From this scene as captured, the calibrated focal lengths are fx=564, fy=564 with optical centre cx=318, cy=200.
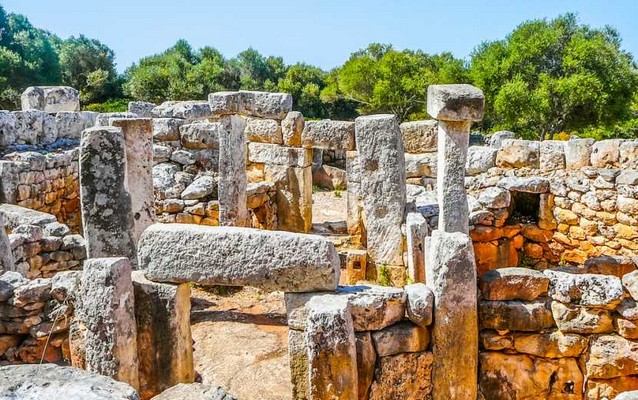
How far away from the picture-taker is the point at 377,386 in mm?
4402

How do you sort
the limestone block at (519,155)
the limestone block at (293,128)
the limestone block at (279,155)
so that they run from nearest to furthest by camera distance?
the limestone block at (519,155), the limestone block at (293,128), the limestone block at (279,155)

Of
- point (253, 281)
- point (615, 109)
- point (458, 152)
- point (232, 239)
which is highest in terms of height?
point (615, 109)

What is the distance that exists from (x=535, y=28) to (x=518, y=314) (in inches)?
895

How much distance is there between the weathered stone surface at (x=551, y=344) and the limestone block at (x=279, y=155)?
6.93 meters

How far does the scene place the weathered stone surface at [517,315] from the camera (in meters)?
4.43

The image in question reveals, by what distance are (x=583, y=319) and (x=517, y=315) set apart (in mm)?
482

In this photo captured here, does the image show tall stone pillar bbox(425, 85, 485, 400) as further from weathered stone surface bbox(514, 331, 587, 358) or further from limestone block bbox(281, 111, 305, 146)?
limestone block bbox(281, 111, 305, 146)

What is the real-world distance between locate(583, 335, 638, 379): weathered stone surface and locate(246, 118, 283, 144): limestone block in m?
7.65

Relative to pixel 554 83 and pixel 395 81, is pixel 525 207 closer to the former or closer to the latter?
pixel 554 83

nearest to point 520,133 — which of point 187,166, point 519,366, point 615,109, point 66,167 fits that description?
point 615,109

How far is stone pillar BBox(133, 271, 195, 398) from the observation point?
4.82 metres

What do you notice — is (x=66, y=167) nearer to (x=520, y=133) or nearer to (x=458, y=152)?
(x=458, y=152)

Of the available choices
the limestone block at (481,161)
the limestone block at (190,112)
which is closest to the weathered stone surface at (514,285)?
the limestone block at (481,161)

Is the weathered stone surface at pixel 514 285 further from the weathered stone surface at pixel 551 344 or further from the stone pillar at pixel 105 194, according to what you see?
the stone pillar at pixel 105 194
